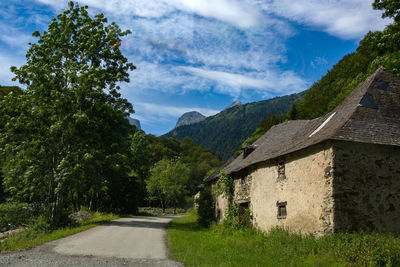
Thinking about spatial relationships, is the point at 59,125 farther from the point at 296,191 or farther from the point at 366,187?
the point at 366,187

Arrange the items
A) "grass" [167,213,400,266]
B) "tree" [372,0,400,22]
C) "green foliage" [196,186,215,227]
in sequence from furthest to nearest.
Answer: "green foliage" [196,186,215,227]
"tree" [372,0,400,22]
"grass" [167,213,400,266]

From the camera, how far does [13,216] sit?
19500 millimetres

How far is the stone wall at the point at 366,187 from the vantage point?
10695 mm

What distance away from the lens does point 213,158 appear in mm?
106500

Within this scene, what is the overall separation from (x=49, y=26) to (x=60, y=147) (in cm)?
866

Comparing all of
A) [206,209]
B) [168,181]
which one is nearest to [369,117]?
[206,209]

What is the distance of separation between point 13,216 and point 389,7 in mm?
25448

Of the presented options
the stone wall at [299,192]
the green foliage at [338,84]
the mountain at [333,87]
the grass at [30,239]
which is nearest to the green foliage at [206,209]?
the stone wall at [299,192]

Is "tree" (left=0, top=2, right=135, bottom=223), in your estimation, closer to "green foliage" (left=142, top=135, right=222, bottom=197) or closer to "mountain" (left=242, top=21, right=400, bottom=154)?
"mountain" (left=242, top=21, right=400, bottom=154)

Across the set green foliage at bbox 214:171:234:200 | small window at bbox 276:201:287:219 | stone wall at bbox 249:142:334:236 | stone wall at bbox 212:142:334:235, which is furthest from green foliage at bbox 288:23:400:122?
small window at bbox 276:201:287:219

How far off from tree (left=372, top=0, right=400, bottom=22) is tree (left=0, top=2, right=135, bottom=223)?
17.3 meters

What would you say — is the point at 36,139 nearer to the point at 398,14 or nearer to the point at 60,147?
the point at 60,147

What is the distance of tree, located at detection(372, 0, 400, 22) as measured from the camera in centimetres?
1700

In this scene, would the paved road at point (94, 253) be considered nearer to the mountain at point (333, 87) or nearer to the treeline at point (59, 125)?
the treeline at point (59, 125)
